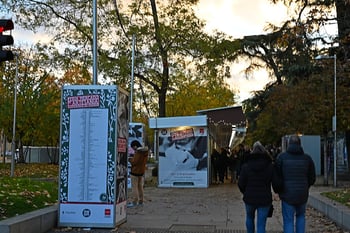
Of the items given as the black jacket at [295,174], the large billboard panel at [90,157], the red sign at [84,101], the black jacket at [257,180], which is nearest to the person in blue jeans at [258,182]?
the black jacket at [257,180]

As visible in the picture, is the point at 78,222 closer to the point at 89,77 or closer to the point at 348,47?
the point at 348,47

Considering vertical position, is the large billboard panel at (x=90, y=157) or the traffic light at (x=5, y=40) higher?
the traffic light at (x=5, y=40)

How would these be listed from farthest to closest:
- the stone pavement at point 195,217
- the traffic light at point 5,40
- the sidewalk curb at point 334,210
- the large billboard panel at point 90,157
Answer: the stone pavement at point 195,217, the sidewalk curb at point 334,210, the large billboard panel at point 90,157, the traffic light at point 5,40

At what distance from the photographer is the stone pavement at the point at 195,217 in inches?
465

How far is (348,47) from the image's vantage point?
60.2ft

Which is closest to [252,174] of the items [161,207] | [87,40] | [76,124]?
[76,124]

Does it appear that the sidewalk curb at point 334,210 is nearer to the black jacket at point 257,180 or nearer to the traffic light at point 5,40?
the black jacket at point 257,180

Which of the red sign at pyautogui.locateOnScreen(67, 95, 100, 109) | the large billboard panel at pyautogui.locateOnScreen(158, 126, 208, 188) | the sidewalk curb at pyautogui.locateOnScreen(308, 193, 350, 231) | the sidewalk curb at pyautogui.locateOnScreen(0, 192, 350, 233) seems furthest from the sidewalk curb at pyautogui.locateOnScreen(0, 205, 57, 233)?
the large billboard panel at pyautogui.locateOnScreen(158, 126, 208, 188)

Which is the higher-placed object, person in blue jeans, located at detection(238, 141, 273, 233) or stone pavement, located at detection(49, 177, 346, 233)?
person in blue jeans, located at detection(238, 141, 273, 233)

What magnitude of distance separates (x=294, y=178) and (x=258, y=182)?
564mm

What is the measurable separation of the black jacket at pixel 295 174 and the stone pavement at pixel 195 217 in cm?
264

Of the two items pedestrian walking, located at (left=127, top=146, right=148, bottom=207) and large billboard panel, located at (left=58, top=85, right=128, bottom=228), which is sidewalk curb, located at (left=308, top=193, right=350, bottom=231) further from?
pedestrian walking, located at (left=127, top=146, right=148, bottom=207)

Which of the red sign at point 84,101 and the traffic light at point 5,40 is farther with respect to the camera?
the red sign at point 84,101

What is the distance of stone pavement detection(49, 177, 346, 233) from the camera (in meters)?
11.8
